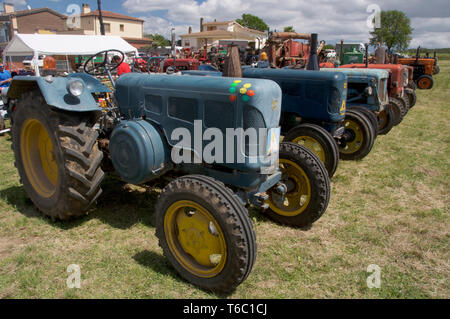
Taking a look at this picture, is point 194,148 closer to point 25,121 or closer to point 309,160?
point 309,160

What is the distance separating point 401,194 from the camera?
436 cm

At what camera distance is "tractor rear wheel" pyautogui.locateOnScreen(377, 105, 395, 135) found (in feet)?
24.2

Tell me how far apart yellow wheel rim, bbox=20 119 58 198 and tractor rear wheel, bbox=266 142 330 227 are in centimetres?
233

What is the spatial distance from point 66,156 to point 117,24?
5379cm

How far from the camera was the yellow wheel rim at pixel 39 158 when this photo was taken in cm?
360

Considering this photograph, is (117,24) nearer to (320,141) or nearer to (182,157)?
(320,141)

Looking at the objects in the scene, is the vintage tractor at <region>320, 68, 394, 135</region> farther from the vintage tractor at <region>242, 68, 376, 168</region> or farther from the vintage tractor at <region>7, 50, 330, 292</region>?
the vintage tractor at <region>7, 50, 330, 292</region>

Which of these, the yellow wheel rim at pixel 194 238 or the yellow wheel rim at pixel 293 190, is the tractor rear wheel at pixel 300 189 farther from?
the yellow wheel rim at pixel 194 238

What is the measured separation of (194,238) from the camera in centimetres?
246

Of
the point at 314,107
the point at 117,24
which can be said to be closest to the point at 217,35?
the point at 117,24

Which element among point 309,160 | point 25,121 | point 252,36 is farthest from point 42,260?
point 252,36

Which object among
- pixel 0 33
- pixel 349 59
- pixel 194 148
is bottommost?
pixel 194 148

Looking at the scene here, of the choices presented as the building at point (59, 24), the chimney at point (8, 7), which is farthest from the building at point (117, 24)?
the chimney at point (8, 7)
